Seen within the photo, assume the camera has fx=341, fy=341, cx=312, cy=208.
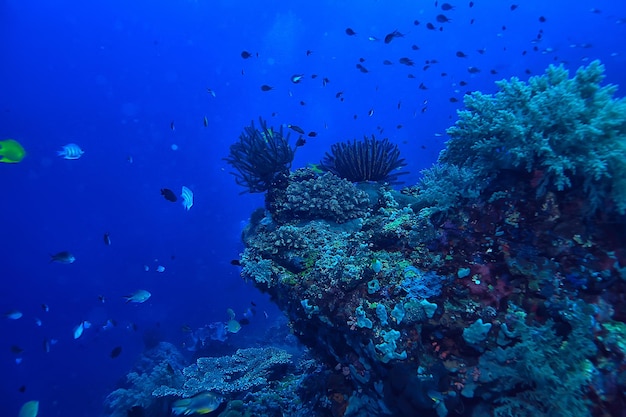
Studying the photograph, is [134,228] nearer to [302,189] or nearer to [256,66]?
[256,66]

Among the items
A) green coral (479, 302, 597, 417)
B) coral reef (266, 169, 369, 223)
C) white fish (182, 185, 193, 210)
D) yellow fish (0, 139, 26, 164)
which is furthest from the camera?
white fish (182, 185, 193, 210)

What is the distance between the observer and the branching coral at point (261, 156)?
745cm

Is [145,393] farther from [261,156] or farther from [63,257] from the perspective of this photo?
[261,156]

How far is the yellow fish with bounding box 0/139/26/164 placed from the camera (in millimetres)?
6824

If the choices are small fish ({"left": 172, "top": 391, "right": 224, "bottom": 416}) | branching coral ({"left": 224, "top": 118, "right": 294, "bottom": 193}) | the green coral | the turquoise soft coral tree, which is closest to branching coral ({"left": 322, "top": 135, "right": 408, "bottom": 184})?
branching coral ({"left": 224, "top": 118, "right": 294, "bottom": 193})

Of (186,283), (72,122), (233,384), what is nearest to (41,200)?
(72,122)

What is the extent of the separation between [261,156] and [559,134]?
17.8 feet

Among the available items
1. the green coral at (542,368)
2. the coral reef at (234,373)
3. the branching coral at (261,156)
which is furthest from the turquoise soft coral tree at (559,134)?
the coral reef at (234,373)

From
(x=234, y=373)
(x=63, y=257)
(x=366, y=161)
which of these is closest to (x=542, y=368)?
(x=366, y=161)

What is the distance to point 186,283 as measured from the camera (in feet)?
159

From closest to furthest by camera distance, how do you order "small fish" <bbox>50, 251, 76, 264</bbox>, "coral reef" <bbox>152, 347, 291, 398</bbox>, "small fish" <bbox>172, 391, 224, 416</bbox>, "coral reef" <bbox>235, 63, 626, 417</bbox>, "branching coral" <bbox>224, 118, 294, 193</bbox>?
1. "coral reef" <bbox>235, 63, 626, 417</bbox>
2. "small fish" <bbox>172, 391, 224, 416</bbox>
3. "coral reef" <bbox>152, 347, 291, 398</bbox>
4. "branching coral" <bbox>224, 118, 294, 193</bbox>
5. "small fish" <bbox>50, 251, 76, 264</bbox>

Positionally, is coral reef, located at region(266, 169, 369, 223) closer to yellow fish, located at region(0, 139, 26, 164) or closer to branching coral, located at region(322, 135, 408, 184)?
branching coral, located at region(322, 135, 408, 184)

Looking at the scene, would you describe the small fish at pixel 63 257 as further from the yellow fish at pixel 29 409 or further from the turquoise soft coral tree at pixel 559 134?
the turquoise soft coral tree at pixel 559 134

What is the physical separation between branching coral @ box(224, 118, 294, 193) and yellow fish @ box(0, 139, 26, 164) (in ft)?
14.0
